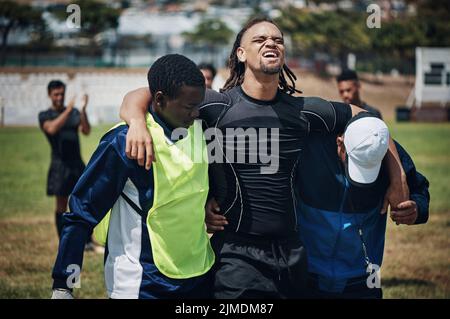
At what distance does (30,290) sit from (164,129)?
168 inches

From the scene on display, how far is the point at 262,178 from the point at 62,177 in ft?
20.4

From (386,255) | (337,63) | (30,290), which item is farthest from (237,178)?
(337,63)

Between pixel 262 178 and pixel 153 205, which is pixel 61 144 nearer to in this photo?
pixel 262 178

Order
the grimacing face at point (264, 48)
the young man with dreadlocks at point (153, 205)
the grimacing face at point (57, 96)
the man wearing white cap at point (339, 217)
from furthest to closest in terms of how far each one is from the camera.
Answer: the grimacing face at point (57, 96) → the man wearing white cap at point (339, 217) → the grimacing face at point (264, 48) → the young man with dreadlocks at point (153, 205)

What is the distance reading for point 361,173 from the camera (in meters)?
4.07

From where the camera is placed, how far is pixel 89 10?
2168 inches

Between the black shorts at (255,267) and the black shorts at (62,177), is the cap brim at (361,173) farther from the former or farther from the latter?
the black shorts at (62,177)

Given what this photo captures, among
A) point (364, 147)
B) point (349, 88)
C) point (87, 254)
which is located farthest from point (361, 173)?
point (87, 254)

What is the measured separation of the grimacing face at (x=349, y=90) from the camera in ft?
26.8

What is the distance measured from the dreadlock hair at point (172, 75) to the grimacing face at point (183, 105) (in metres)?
0.02

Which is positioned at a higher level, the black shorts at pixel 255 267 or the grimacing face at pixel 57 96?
the grimacing face at pixel 57 96

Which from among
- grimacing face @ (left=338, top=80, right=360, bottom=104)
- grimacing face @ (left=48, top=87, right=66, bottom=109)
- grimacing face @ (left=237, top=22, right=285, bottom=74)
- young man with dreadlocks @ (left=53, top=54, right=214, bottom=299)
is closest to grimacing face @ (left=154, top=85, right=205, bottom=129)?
young man with dreadlocks @ (left=53, top=54, right=214, bottom=299)

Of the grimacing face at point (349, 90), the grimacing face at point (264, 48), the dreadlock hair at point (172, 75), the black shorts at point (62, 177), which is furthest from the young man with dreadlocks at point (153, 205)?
the black shorts at point (62, 177)

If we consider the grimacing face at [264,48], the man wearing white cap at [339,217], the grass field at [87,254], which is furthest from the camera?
the grass field at [87,254]
